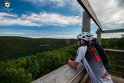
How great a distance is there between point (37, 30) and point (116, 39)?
143 inches

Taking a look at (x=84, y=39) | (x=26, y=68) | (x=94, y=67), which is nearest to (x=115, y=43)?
(x=84, y=39)

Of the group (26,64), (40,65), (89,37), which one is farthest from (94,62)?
(26,64)

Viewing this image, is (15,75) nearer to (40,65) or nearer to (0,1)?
(40,65)

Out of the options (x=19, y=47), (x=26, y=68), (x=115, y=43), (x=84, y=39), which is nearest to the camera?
(x=26, y=68)

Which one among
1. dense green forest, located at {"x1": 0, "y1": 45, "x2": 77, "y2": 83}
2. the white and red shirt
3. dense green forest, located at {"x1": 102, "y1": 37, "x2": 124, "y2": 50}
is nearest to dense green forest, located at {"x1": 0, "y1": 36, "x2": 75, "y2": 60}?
dense green forest, located at {"x1": 0, "y1": 45, "x2": 77, "y2": 83}

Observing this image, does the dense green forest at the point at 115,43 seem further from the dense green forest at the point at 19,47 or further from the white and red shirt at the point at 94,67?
the white and red shirt at the point at 94,67

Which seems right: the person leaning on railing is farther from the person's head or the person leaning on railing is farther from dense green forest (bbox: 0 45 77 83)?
dense green forest (bbox: 0 45 77 83)

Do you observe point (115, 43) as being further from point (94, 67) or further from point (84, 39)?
point (94, 67)

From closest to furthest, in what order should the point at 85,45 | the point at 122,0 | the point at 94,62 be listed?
the point at 94,62, the point at 85,45, the point at 122,0

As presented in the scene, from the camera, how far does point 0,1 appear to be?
242 cm

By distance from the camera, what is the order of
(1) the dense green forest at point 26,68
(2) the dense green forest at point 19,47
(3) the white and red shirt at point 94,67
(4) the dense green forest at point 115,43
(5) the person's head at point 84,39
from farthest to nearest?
(4) the dense green forest at point 115,43, (2) the dense green forest at point 19,47, (5) the person's head at point 84,39, (3) the white and red shirt at point 94,67, (1) the dense green forest at point 26,68

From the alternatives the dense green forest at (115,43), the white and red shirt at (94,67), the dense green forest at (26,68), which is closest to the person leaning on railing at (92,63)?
the white and red shirt at (94,67)

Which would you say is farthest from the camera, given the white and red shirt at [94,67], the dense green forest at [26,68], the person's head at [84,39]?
the person's head at [84,39]

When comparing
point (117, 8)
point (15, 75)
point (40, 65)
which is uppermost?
point (117, 8)
